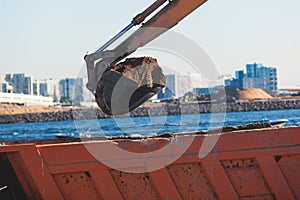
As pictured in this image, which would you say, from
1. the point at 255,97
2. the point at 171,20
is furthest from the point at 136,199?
the point at 255,97

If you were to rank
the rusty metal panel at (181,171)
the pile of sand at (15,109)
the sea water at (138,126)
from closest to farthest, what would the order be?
the rusty metal panel at (181,171)
the sea water at (138,126)
the pile of sand at (15,109)

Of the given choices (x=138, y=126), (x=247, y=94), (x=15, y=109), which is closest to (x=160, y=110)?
(x=247, y=94)

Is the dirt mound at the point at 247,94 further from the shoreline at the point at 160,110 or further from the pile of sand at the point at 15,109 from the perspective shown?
the pile of sand at the point at 15,109

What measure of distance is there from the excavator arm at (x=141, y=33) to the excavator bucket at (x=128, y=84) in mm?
180

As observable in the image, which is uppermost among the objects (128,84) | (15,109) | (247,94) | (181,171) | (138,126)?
(15,109)

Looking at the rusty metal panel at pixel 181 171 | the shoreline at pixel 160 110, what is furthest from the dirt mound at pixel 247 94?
the rusty metal panel at pixel 181 171

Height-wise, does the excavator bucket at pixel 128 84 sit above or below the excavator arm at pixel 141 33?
below

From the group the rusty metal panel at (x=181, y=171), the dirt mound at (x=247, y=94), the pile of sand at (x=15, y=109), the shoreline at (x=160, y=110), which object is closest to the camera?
the rusty metal panel at (x=181, y=171)

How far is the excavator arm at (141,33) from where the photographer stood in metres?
10.2

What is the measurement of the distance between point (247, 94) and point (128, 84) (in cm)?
14824

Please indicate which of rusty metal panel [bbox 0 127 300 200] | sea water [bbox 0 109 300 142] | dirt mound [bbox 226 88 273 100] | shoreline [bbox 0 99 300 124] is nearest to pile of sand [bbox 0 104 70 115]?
shoreline [bbox 0 99 300 124]

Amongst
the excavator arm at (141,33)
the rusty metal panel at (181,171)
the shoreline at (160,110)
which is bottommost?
the shoreline at (160,110)

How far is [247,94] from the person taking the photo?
156750 mm

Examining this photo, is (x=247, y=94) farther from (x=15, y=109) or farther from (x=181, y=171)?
(x=181, y=171)
